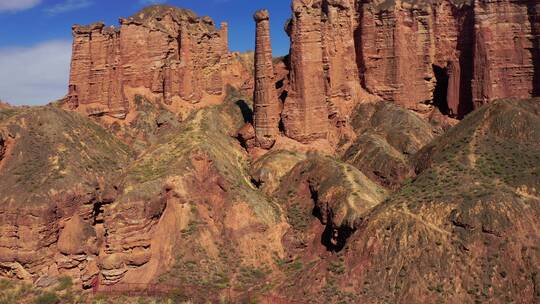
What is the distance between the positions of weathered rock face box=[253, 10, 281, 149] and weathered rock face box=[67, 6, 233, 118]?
40.1 ft

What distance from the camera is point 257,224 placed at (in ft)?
139

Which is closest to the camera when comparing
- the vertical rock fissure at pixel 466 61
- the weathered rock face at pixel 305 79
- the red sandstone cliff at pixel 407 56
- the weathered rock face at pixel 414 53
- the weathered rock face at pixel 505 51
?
the weathered rock face at pixel 305 79

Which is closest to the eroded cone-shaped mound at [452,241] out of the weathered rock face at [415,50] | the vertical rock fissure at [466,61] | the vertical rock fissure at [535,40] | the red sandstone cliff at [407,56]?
the red sandstone cliff at [407,56]

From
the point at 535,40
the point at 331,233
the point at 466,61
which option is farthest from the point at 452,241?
the point at 535,40

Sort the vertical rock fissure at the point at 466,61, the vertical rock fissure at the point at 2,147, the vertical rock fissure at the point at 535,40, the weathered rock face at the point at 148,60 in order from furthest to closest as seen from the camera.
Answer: the vertical rock fissure at the point at 466,61 < the weathered rock face at the point at 148,60 < the vertical rock fissure at the point at 535,40 < the vertical rock fissure at the point at 2,147

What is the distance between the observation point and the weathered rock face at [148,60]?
2205 inches

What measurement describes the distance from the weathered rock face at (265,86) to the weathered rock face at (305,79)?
1.38 metres

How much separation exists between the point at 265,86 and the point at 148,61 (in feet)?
54.0

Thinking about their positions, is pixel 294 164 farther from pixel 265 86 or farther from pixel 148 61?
pixel 148 61

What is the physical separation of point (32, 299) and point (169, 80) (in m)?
30.2

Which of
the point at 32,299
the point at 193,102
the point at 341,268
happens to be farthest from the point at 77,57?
the point at 341,268

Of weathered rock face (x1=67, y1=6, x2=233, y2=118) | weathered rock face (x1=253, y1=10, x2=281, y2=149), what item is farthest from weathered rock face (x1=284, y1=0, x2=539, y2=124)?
weathered rock face (x1=67, y1=6, x2=233, y2=118)

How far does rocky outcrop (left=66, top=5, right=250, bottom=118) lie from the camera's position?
184 ft

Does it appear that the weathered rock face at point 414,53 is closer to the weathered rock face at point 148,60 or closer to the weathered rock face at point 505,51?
the weathered rock face at point 505,51
